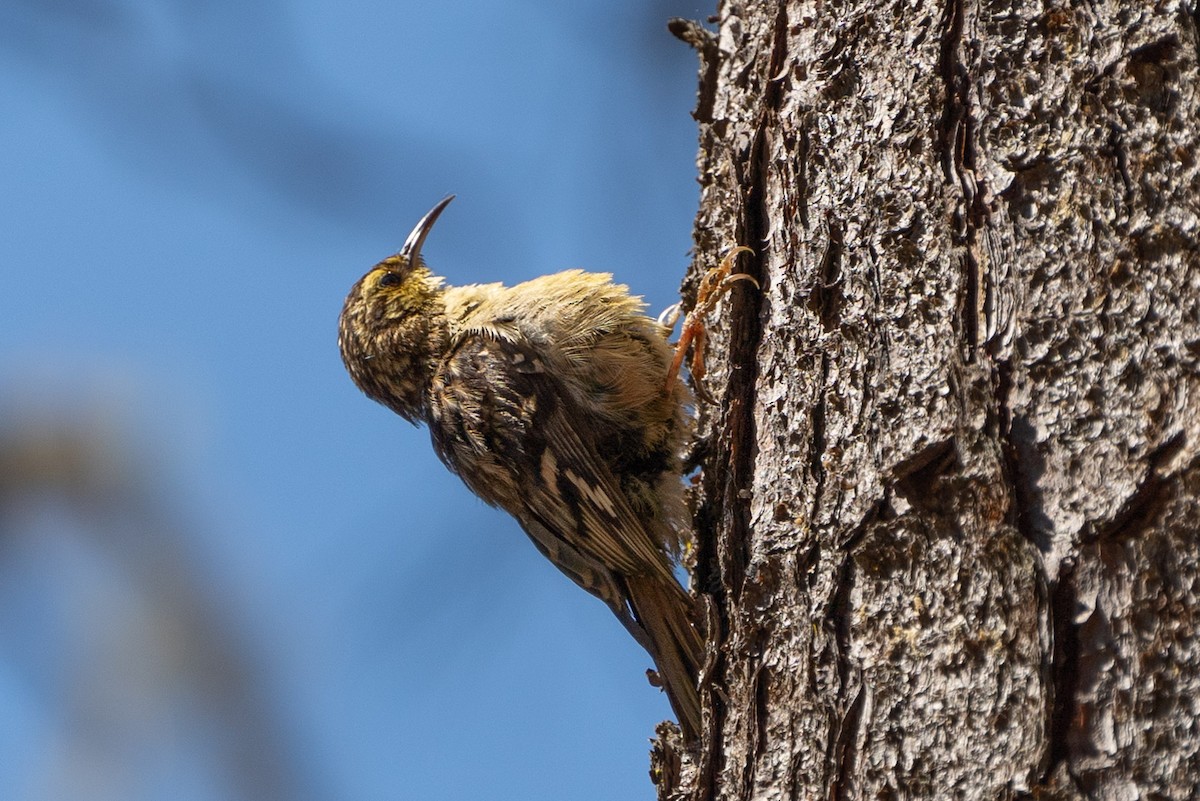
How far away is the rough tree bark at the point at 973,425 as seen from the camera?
1792 millimetres

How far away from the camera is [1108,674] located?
5.80 ft

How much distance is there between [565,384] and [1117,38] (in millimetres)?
2070

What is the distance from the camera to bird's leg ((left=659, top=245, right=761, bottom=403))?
282 centimetres

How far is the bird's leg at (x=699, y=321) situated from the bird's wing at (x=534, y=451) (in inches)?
14.0

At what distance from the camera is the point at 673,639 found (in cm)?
319

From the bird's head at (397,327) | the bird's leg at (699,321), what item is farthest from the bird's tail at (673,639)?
the bird's head at (397,327)

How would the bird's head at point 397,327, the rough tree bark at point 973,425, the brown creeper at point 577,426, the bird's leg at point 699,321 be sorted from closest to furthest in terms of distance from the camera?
the rough tree bark at point 973,425 → the bird's leg at point 699,321 → the brown creeper at point 577,426 → the bird's head at point 397,327

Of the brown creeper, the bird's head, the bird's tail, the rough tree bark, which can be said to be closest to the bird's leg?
the brown creeper

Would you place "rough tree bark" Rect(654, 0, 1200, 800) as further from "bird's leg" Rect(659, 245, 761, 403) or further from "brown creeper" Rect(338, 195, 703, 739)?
"brown creeper" Rect(338, 195, 703, 739)

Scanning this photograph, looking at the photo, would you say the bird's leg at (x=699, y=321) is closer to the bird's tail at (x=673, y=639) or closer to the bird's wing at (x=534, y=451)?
the bird's wing at (x=534, y=451)

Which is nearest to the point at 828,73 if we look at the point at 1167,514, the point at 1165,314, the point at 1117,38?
the point at 1117,38

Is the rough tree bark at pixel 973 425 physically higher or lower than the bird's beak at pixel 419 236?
lower

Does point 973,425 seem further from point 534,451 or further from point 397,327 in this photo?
point 397,327

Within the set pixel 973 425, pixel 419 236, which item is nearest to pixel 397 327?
pixel 419 236
